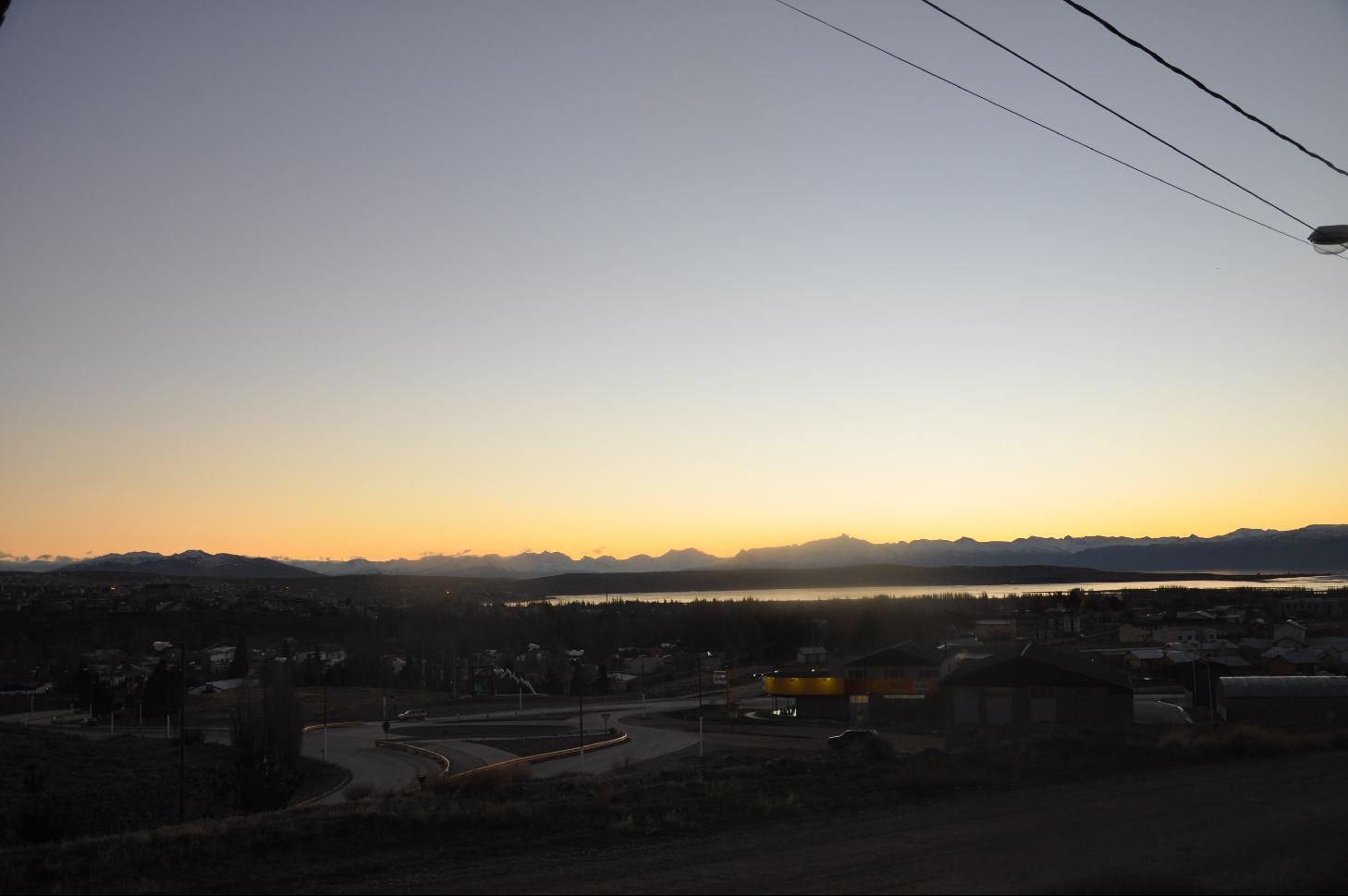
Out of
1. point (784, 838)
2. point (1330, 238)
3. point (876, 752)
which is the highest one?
point (1330, 238)

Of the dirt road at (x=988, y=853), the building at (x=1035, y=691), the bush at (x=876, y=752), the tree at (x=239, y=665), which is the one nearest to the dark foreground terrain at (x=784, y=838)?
the dirt road at (x=988, y=853)

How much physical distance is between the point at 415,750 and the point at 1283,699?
99.8 feet

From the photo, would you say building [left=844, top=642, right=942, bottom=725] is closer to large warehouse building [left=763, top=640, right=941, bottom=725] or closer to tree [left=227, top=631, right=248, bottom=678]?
large warehouse building [left=763, top=640, right=941, bottom=725]

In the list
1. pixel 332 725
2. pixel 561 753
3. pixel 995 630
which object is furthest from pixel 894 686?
pixel 995 630

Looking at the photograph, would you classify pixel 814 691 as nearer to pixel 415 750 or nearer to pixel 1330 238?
pixel 415 750

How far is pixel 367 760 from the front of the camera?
36.6 meters

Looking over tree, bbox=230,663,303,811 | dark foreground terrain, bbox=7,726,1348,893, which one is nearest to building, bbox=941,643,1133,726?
dark foreground terrain, bbox=7,726,1348,893

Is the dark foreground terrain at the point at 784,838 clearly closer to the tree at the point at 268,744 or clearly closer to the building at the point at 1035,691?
the tree at the point at 268,744

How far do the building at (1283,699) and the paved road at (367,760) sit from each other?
24955 millimetres

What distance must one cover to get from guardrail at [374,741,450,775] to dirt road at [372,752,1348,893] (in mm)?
24076

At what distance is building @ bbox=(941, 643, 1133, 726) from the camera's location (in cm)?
3450

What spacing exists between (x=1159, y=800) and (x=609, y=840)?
706 cm

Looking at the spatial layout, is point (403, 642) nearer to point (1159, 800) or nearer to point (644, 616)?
point (644, 616)

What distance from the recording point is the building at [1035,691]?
3450 centimetres
